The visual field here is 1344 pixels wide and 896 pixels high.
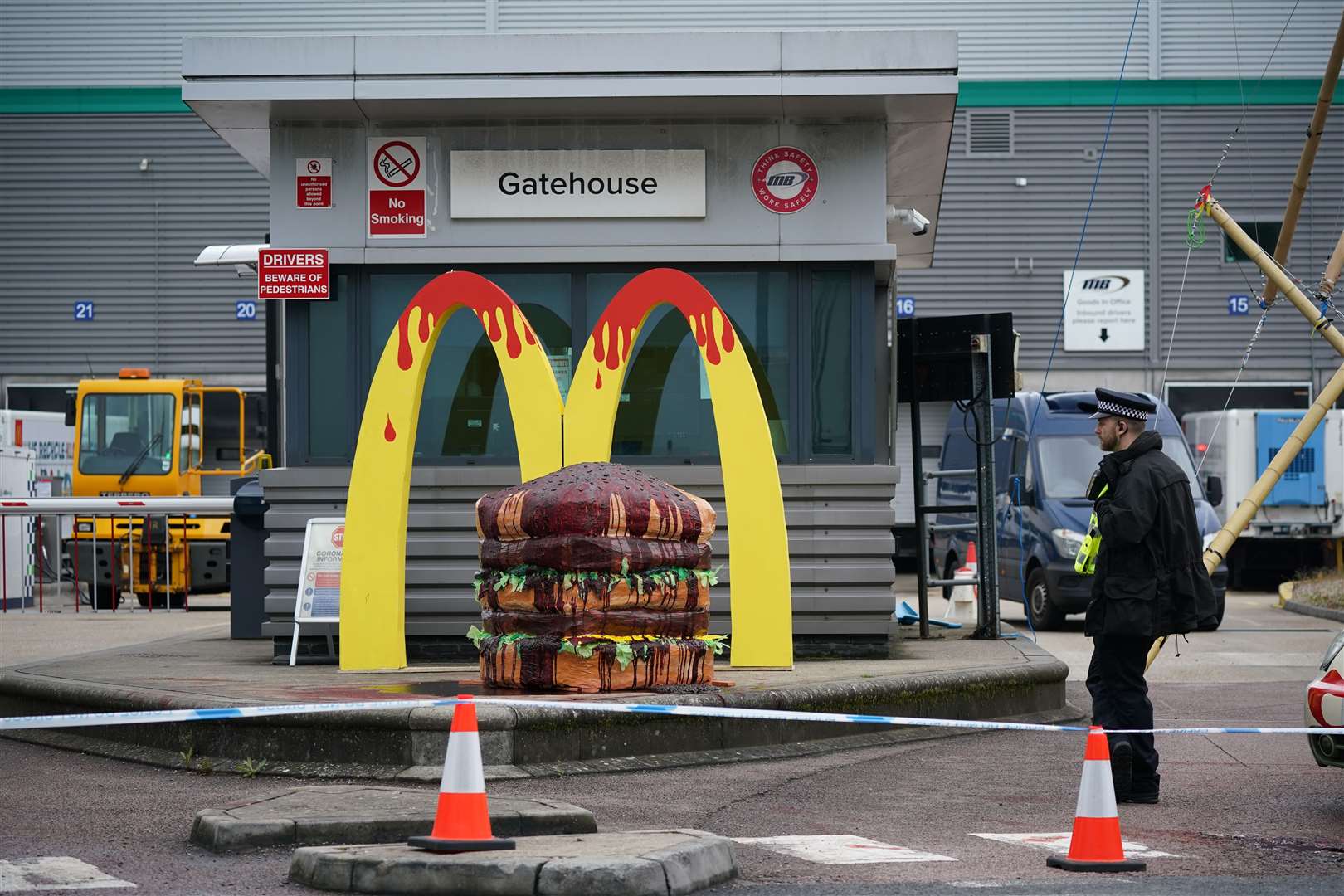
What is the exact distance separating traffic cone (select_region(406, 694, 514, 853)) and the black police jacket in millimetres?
3657

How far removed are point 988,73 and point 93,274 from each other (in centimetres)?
1759

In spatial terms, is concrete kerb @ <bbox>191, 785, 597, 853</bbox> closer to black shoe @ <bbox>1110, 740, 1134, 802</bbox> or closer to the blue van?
black shoe @ <bbox>1110, 740, 1134, 802</bbox>

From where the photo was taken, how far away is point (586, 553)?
9.57 metres

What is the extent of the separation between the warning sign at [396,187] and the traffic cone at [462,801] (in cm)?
733

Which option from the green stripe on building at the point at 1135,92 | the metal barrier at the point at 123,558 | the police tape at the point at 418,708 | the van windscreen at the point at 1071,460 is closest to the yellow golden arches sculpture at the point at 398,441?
the police tape at the point at 418,708

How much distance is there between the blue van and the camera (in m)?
20.0

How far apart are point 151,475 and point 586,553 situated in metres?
17.5

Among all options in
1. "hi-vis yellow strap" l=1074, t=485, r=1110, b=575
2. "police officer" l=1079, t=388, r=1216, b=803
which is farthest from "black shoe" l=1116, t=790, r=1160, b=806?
"hi-vis yellow strap" l=1074, t=485, r=1110, b=575

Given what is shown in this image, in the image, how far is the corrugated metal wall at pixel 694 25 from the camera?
110 feet

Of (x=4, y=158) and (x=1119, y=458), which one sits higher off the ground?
(x=4, y=158)

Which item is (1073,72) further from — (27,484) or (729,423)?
(729,423)

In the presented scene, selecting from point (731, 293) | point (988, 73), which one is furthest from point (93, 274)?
point (731, 293)

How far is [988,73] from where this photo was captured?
33781 mm

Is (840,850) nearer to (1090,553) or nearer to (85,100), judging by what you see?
(1090,553)
